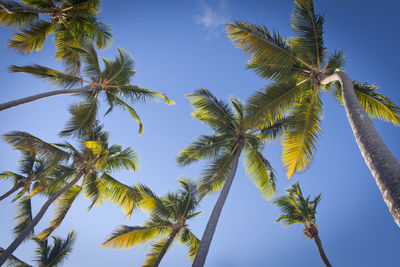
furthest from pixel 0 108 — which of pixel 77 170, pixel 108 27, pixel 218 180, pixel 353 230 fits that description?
pixel 353 230

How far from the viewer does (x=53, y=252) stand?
13961 millimetres

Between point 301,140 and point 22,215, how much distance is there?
1547 centimetres

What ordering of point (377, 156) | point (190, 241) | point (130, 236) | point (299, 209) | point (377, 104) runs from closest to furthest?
point (377, 156) → point (377, 104) → point (130, 236) → point (299, 209) → point (190, 241)

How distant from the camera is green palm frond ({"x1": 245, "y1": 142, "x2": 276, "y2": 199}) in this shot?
10.5 metres

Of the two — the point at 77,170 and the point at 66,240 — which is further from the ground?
the point at 77,170

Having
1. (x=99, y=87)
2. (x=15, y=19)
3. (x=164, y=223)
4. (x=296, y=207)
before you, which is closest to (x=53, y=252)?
(x=164, y=223)

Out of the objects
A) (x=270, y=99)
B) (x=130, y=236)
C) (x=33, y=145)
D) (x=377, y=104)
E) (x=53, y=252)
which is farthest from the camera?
(x=53, y=252)

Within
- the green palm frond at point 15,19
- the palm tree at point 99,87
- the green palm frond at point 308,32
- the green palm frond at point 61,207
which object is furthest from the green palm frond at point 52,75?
the green palm frond at point 308,32

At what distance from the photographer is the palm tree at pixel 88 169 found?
10.1 meters

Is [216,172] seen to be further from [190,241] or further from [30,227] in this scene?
[30,227]

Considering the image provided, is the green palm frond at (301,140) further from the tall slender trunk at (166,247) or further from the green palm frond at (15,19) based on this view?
the green palm frond at (15,19)

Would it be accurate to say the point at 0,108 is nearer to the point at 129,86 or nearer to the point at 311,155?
the point at 129,86

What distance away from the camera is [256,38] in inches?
296

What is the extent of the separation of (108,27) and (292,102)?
9.92m
